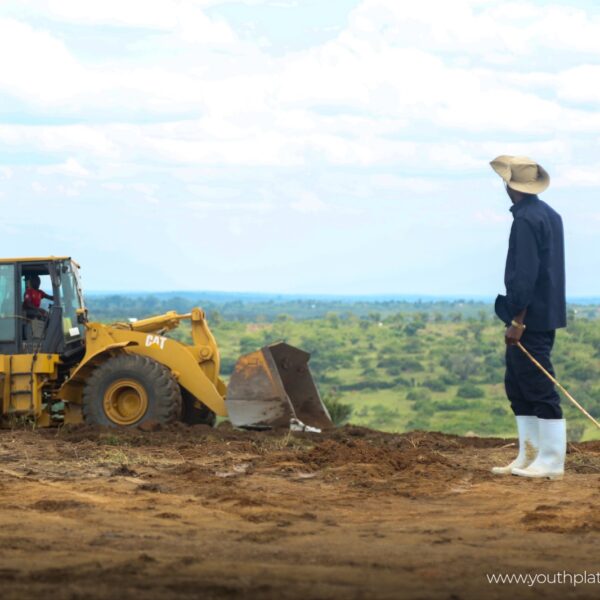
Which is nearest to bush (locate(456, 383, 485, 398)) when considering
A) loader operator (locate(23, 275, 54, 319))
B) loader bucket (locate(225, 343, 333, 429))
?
loader operator (locate(23, 275, 54, 319))

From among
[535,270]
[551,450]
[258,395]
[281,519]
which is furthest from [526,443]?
[258,395]

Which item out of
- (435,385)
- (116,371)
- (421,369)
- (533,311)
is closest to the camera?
(533,311)

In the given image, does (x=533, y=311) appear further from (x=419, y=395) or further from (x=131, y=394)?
(x=419, y=395)

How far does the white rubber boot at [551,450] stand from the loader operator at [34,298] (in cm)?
728

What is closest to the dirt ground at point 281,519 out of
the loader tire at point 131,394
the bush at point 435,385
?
the loader tire at point 131,394

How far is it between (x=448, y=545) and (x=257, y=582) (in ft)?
5.58

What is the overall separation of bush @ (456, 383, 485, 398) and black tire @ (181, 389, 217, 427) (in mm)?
40922

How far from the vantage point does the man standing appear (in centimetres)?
1116

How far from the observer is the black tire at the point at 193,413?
643 inches

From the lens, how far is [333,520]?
8984 millimetres

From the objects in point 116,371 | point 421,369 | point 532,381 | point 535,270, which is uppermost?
point 535,270

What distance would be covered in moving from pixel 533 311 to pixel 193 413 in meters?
6.26

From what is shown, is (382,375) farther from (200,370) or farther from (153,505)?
(153,505)

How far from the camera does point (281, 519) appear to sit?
8.92m
